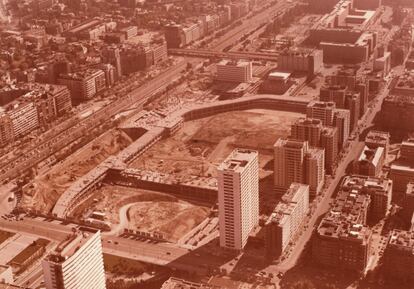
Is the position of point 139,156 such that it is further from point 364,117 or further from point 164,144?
point 364,117

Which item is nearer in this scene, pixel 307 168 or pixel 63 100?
pixel 307 168

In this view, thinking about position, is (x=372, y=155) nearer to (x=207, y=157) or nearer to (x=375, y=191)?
(x=375, y=191)

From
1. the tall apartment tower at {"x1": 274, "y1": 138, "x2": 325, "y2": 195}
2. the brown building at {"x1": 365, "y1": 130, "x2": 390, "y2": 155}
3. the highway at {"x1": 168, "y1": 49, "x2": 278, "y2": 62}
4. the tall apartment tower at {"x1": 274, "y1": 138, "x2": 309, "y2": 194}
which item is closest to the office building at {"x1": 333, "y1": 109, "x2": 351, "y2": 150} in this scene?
the brown building at {"x1": 365, "y1": 130, "x2": 390, "y2": 155}

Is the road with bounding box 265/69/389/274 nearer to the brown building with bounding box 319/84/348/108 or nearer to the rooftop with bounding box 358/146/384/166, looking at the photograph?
the rooftop with bounding box 358/146/384/166

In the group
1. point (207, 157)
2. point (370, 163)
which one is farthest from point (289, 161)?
point (207, 157)

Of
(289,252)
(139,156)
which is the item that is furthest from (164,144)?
(289,252)
